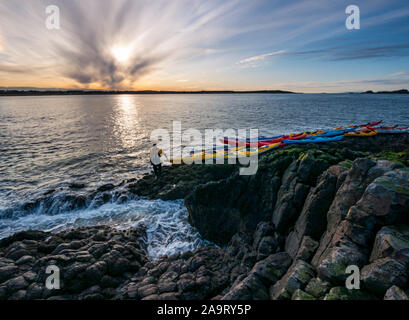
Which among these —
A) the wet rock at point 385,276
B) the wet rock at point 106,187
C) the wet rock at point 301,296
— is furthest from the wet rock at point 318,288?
the wet rock at point 106,187

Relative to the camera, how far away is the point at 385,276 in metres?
4.62

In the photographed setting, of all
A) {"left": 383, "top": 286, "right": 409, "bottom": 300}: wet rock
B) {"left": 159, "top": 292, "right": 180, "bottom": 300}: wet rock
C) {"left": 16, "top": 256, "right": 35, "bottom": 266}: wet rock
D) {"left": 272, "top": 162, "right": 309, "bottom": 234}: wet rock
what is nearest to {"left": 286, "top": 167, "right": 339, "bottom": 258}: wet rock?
{"left": 272, "top": 162, "right": 309, "bottom": 234}: wet rock

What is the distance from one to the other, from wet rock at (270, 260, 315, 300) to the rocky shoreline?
0.03 m

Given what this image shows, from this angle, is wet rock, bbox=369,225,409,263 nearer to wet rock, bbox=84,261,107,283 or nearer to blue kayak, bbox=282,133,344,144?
wet rock, bbox=84,261,107,283

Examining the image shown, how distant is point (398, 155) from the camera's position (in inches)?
360

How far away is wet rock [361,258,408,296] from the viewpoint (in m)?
4.50

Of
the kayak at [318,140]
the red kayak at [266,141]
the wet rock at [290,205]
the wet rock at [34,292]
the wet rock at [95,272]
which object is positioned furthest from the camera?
the red kayak at [266,141]

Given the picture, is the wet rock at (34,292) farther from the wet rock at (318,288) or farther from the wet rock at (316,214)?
the wet rock at (316,214)

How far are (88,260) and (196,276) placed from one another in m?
5.00

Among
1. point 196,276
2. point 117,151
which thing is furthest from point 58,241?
point 117,151

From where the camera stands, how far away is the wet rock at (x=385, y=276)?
14.8 feet

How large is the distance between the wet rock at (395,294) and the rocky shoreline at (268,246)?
0.02 meters
